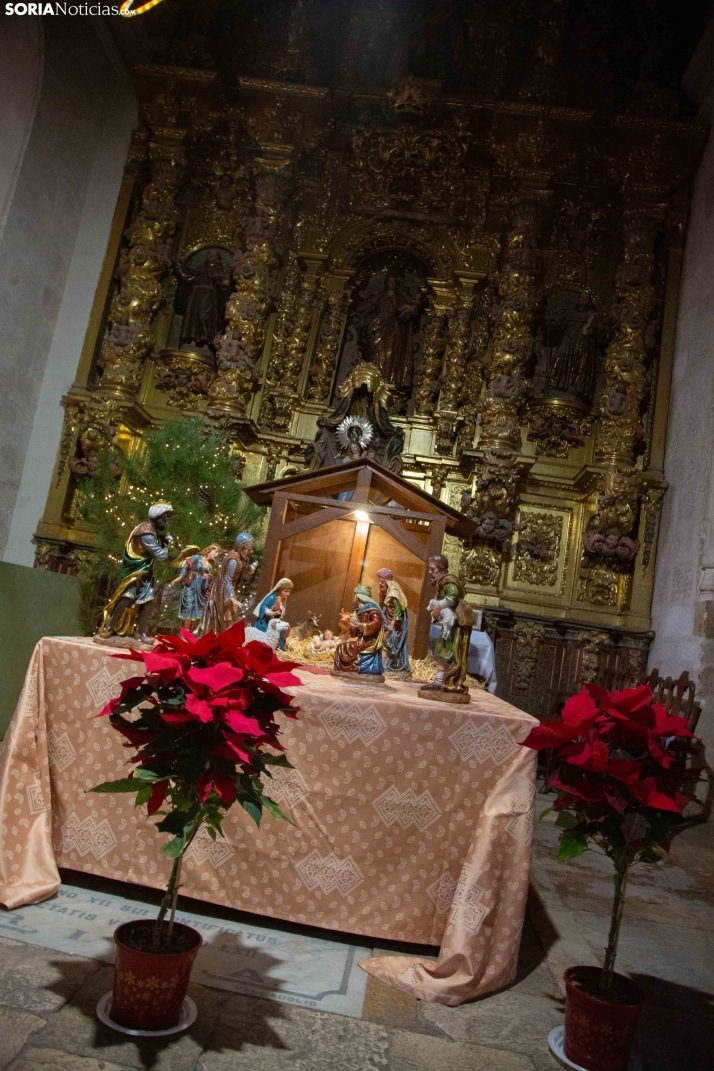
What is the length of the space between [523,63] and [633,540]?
23.0 feet

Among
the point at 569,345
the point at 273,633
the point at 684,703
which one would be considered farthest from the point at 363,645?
the point at 569,345

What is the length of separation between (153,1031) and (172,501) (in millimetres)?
5511

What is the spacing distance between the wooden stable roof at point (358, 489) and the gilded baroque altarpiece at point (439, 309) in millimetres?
3669

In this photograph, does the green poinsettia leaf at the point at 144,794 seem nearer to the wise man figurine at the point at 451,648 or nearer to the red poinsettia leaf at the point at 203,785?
the red poinsettia leaf at the point at 203,785

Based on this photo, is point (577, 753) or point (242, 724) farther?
point (577, 753)

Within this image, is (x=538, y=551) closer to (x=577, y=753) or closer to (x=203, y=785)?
(x=577, y=753)

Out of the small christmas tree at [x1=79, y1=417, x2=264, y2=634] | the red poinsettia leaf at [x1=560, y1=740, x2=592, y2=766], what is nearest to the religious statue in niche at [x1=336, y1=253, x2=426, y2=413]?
the small christmas tree at [x1=79, y1=417, x2=264, y2=634]

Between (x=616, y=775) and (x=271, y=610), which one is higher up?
(x=271, y=610)

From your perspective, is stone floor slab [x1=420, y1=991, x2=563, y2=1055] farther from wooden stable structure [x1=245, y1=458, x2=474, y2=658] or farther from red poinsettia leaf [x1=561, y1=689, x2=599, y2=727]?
wooden stable structure [x1=245, y1=458, x2=474, y2=658]

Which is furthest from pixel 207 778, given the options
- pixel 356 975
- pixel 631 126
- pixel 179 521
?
pixel 631 126

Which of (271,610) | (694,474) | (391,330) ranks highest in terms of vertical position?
(391,330)

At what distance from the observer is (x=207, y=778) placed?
2.02 m

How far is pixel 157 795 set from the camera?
2.03m

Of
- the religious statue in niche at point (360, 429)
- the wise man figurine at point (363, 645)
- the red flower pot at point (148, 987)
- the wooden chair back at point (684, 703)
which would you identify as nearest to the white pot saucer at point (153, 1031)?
the red flower pot at point (148, 987)
